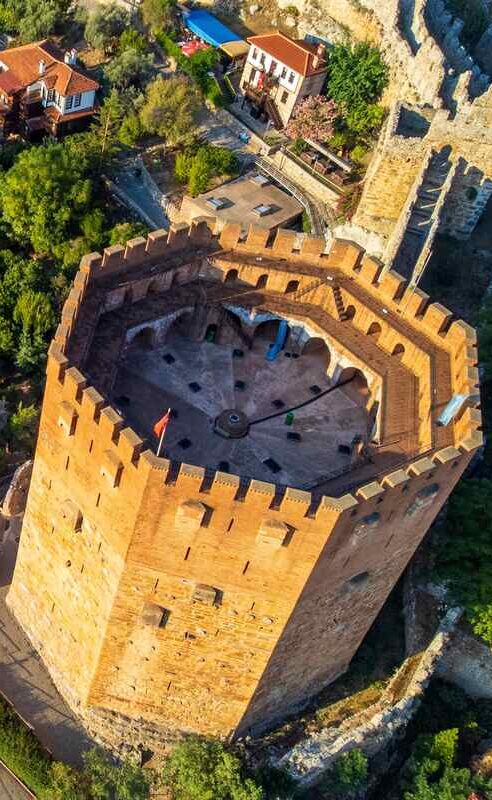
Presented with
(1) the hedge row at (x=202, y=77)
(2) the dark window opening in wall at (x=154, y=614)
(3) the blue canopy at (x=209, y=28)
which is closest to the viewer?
(2) the dark window opening in wall at (x=154, y=614)

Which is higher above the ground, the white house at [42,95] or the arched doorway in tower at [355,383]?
the arched doorway in tower at [355,383]

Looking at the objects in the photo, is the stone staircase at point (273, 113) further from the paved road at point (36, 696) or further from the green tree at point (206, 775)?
the green tree at point (206, 775)

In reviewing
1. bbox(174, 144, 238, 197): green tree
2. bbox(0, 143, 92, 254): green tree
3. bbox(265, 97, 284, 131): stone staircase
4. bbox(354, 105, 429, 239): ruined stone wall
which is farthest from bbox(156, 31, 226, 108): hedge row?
bbox(354, 105, 429, 239): ruined stone wall

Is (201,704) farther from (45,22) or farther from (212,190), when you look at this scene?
(45,22)

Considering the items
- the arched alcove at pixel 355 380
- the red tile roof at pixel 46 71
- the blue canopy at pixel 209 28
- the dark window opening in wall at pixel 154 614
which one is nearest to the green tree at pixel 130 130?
the red tile roof at pixel 46 71

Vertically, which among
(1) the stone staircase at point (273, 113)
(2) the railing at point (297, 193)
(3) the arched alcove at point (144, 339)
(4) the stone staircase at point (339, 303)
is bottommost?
(2) the railing at point (297, 193)

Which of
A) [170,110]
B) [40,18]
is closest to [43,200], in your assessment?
[170,110]

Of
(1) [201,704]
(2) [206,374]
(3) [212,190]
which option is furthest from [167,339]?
(3) [212,190]

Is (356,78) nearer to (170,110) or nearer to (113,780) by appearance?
(170,110)
